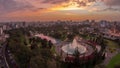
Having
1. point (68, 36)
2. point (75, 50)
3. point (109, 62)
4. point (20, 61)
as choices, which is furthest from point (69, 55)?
point (68, 36)

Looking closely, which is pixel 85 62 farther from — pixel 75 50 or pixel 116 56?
pixel 116 56

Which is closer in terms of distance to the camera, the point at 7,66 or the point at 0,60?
the point at 7,66

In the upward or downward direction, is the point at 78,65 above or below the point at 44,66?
below

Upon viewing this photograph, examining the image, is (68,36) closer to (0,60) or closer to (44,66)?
(0,60)

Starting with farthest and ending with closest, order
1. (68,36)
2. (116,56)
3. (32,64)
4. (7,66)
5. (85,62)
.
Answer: (68,36), (116,56), (85,62), (7,66), (32,64)

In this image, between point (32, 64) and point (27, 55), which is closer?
Result: point (32, 64)

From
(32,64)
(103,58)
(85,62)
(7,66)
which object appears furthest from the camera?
(103,58)

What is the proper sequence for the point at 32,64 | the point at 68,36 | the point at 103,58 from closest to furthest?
the point at 32,64
the point at 103,58
the point at 68,36

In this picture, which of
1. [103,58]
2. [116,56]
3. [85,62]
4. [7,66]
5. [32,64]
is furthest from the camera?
[116,56]

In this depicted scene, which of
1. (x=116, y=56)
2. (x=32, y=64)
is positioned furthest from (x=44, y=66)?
(x=116, y=56)
